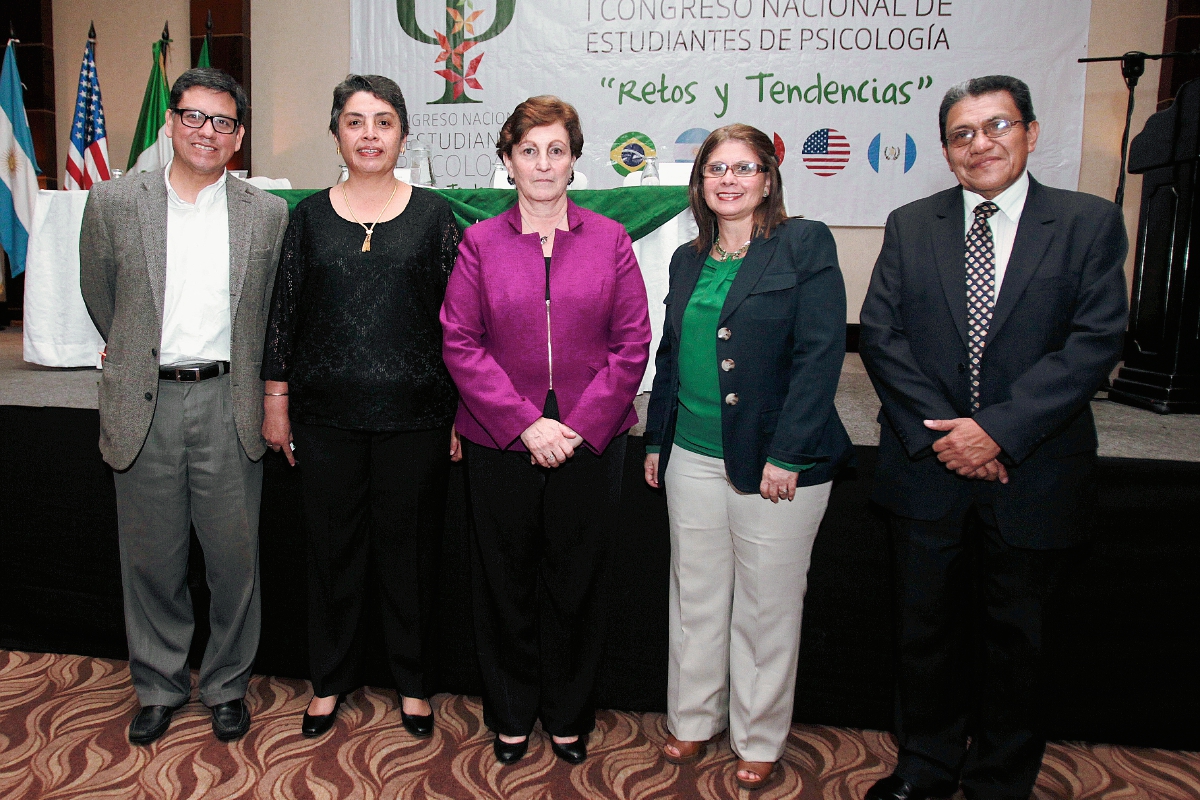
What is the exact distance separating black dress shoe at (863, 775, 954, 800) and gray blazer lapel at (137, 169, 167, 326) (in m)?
1.88

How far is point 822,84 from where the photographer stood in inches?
191

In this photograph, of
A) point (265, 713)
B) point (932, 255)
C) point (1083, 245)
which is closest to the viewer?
point (1083, 245)

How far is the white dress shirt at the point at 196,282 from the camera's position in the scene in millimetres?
1807

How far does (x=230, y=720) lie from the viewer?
6.35 feet

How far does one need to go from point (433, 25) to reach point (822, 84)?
2571 millimetres

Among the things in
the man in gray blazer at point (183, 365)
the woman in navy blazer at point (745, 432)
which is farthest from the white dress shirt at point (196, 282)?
the woman in navy blazer at point (745, 432)

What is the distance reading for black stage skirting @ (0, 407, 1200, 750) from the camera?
1.91 m

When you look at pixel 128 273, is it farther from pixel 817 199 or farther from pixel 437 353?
pixel 817 199

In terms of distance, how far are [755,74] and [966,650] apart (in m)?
4.10

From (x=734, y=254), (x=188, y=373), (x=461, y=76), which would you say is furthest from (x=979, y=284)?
(x=461, y=76)

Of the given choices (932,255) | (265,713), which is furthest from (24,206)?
(932,255)

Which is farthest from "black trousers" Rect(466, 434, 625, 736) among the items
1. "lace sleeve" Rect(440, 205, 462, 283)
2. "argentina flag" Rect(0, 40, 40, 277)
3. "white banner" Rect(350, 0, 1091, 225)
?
"argentina flag" Rect(0, 40, 40, 277)

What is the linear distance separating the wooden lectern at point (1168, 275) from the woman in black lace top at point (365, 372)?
254cm

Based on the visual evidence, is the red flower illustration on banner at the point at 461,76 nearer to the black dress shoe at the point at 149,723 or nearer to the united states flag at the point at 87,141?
Result: the united states flag at the point at 87,141
